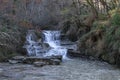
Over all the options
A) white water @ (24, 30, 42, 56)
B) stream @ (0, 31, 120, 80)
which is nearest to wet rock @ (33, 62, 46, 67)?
stream @ (0, 31, 120, 80)

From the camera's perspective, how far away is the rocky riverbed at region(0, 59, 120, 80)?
615 inches

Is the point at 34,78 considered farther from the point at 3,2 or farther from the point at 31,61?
the point at 3,2

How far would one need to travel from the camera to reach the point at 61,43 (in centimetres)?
2720

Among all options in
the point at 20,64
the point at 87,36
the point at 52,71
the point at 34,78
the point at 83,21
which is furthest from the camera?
the point at 83,21

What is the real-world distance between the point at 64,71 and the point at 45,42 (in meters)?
10.9

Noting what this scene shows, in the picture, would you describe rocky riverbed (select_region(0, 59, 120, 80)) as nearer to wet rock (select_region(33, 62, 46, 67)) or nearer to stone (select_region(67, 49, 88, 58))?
wet rock (select_region(33, 62, 46, 67))

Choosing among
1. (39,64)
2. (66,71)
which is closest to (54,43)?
(39,64)

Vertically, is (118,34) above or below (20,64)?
above

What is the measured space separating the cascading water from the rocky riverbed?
178 inches

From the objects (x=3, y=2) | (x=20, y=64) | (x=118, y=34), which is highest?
(x=3, y=2)

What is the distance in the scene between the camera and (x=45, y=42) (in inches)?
1105

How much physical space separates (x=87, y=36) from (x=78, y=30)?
159 inches

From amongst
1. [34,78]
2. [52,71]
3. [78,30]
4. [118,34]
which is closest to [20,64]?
[52,71]

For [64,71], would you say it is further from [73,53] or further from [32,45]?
[32,45]
